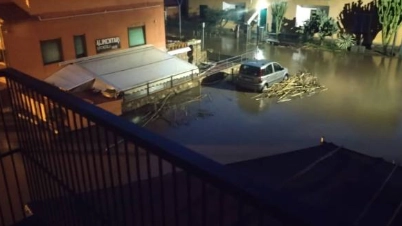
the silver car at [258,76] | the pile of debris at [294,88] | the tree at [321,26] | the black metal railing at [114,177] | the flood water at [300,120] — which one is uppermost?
the black metal railing at [114,177]

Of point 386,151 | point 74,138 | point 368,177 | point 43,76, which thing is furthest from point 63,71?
point 74,138

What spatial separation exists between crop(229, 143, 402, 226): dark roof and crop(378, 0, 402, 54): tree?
2147 centimetres

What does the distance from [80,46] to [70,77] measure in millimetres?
2083

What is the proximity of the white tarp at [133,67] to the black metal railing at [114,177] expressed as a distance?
12362 mm

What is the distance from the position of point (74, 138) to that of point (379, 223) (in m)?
3.87

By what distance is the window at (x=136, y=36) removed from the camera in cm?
2009

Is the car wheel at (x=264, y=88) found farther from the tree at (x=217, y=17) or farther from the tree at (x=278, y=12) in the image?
the tree at (x=217, y=17)

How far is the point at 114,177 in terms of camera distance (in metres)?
3.12

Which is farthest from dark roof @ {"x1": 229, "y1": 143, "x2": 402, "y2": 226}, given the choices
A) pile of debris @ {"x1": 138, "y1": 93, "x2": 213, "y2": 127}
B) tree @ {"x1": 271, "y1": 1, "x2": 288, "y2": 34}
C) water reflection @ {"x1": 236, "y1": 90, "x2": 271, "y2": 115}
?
tree @ {"x1": 271, "y1": 1, "x2": 288, "y2": 34}

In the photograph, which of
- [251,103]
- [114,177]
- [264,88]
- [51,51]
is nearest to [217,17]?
[264,88]

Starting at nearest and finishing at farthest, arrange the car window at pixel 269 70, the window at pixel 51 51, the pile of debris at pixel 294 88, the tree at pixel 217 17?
the window at pixel 51 51, the pile of debris at pixel 294 88, the car window at pixel 269 70, the tree at pixel 217 17

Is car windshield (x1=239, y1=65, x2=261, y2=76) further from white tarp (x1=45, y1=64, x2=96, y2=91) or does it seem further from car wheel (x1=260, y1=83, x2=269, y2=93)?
white tarp (x1=45, y1=64, x2=96, y2=91)

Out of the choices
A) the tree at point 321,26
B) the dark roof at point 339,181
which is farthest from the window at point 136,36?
the dark roof at point 339,181

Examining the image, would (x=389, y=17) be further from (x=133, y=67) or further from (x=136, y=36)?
(x=133, y=67)
